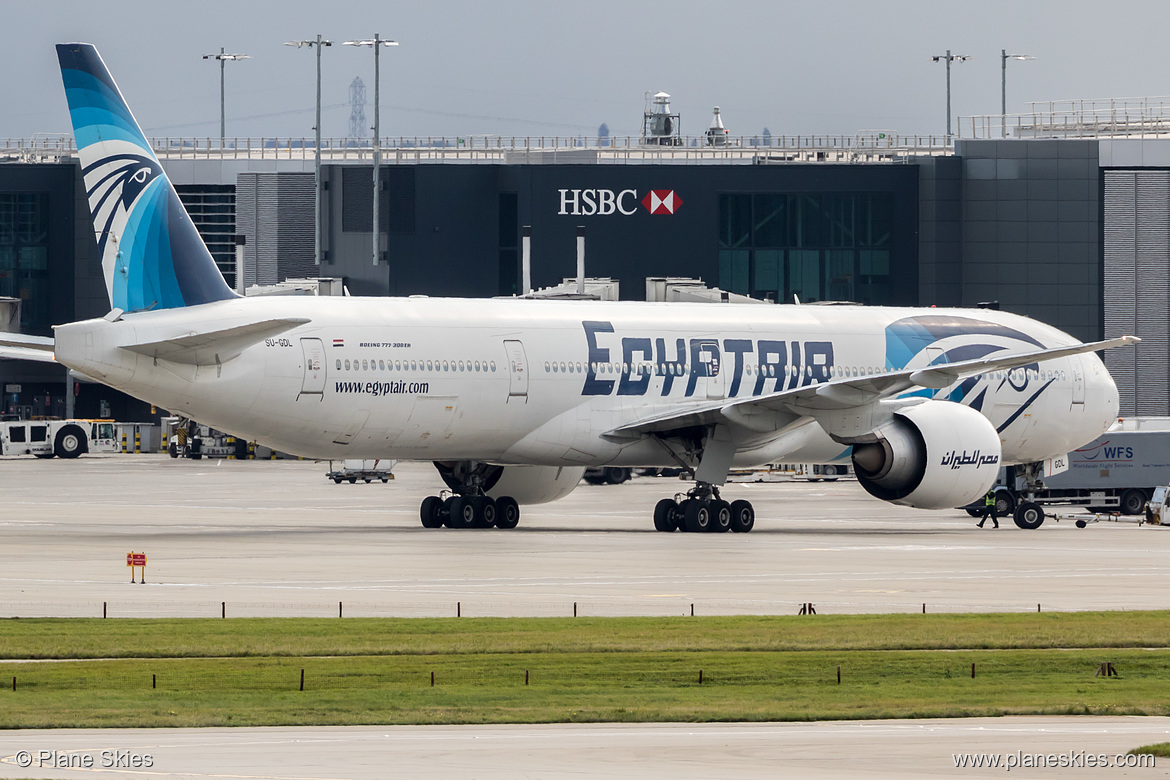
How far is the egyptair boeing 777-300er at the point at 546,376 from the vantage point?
3466 centimetres

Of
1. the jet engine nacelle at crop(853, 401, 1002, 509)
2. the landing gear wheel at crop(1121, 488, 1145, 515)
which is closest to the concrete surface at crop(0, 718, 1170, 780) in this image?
the jet engine nacelle at crop(853, 401, 1002, 509)

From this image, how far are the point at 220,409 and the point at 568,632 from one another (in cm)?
1543

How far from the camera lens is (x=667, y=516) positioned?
39.7m

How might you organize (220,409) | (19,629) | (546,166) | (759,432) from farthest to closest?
(546,166) → (759,432) → (220,409) → (19,629)

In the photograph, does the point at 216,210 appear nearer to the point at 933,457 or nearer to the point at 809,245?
the point at 809,245

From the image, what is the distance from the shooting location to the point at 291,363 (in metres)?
35.3

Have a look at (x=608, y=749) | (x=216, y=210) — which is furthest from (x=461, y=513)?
(x=216, y=210)

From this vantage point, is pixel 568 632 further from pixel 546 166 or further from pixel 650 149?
pixel 650 149

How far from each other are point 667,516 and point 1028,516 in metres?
10.4

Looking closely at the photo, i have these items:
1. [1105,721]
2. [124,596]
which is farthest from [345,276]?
[1105,721]

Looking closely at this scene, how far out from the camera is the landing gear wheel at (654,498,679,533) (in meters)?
39.6

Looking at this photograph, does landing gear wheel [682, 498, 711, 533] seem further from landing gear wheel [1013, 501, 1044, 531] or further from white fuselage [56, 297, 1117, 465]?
landing gear wheel [1013, 501, 1044, 531]

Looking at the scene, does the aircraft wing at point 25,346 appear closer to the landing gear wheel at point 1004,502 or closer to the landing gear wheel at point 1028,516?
the landing gear wheel at point 1028,516

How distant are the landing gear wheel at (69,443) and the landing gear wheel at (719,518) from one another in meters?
57.9
